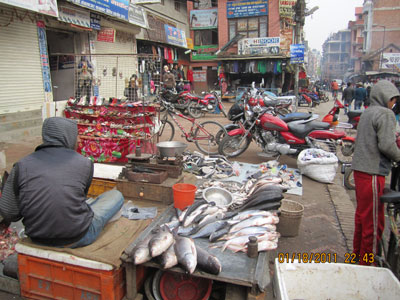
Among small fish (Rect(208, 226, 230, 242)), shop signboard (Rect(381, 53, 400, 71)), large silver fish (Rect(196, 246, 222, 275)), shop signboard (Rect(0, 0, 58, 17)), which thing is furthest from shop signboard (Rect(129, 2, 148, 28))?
shop signboard (Rect(381, 53, 400, 71))

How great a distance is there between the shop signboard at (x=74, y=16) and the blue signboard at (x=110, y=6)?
500mm

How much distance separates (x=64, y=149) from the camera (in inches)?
104

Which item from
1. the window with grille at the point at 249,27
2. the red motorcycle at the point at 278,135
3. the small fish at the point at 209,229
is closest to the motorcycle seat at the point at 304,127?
the red motorcycle at the point at 278,135

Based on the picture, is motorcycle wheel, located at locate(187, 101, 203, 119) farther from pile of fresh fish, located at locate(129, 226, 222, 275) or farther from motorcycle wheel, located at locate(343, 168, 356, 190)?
pile of fresh fish, located at locate(129, 226, 222, 275)

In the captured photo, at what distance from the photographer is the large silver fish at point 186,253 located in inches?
95.5

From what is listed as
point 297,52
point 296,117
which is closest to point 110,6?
point 297,52

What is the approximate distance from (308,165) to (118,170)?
3592mm

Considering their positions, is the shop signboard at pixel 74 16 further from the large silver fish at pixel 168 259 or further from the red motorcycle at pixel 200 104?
the large silver fish at pixel 168 259

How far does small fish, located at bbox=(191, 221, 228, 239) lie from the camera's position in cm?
310

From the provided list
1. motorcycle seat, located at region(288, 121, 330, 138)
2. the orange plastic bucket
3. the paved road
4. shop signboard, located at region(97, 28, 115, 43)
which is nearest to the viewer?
the orange plastic bucket

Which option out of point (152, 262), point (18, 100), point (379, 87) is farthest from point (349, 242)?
point (18, 100)

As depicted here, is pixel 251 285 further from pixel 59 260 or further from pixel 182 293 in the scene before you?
pixel 59 260

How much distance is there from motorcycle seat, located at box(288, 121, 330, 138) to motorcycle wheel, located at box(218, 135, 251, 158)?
110cm

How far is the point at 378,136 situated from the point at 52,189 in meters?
3.03
